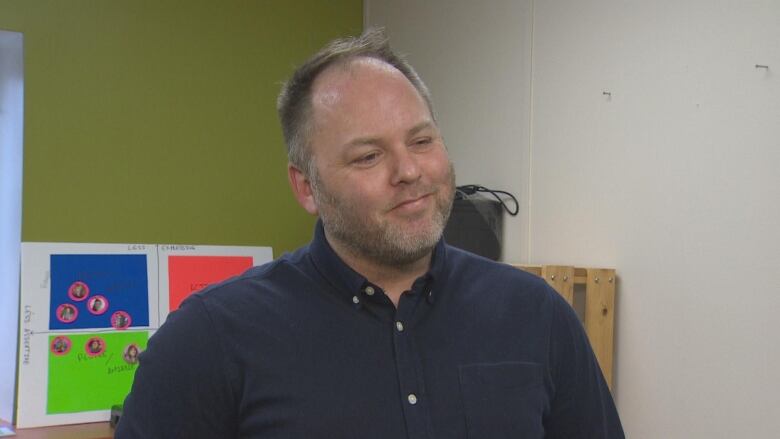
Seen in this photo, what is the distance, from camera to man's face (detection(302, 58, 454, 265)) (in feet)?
4.00

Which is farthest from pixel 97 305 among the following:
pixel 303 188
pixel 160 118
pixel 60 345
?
Answer: pixel 303 188

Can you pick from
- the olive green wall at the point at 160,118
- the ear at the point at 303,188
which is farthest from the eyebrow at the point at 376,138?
the olive green wall at the point at 160,118

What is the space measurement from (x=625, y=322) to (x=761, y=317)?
481 mm

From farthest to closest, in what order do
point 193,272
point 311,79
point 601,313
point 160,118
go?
point 160,118
point 193,272
point 601,313
point 311,79

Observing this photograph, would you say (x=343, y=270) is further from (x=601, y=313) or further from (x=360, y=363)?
(x=601, y=313)

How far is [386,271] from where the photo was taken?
1.28m

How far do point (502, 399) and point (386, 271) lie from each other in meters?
0.25

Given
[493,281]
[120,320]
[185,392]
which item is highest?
[493,281]

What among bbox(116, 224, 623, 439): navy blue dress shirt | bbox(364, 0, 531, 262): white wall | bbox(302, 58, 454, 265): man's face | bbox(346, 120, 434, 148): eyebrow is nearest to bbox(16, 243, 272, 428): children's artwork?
bbox(364, 0, 531, 262): white wall

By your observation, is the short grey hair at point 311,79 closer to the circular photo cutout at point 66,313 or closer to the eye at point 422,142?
the eye at point 422,142

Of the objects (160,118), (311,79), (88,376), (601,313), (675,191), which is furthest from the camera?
(160,118)

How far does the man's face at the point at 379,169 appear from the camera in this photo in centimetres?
122

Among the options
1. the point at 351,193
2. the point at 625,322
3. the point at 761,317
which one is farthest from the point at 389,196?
the point at 625,322

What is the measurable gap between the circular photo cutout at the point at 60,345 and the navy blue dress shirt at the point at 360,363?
1.49 meters
